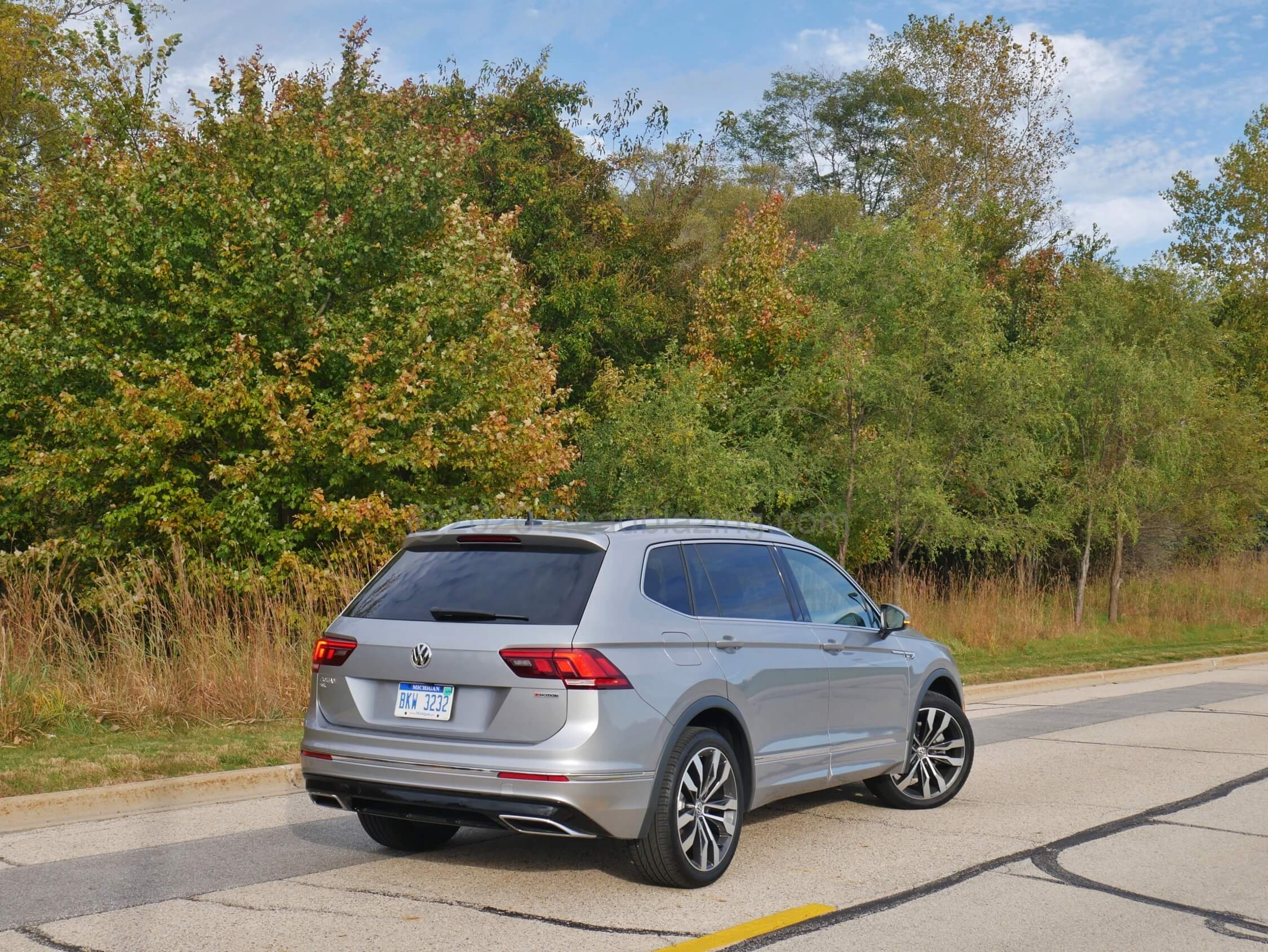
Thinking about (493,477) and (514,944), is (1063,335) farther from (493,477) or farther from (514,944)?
(514,944)

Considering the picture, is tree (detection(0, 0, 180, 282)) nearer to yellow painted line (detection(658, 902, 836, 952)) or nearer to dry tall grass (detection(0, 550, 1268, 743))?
dry tall grass (detection(0, 550, 1268, 743))

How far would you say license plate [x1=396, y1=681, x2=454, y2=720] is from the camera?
604 cm

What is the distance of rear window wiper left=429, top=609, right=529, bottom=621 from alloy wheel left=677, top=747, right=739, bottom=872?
43.2 inches

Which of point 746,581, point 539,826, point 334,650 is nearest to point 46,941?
point 334,650

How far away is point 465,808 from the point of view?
19.3ft

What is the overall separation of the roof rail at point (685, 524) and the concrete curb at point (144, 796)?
143 inches

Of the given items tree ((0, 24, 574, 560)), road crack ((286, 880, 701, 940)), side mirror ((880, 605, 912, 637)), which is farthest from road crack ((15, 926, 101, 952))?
tree ((0, 24, 574, 560))

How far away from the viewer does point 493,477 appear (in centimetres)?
1789

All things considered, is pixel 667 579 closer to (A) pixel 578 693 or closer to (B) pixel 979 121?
(A) pixel 578 693

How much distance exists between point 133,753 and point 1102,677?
45.7 feet

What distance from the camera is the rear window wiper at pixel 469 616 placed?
6094 millimetres

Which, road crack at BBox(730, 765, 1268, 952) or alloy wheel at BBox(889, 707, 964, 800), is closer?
road crack at BBox(730, 765, 1268, 952)

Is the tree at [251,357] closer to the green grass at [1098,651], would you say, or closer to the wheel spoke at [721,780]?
the green grass at [1098,651]

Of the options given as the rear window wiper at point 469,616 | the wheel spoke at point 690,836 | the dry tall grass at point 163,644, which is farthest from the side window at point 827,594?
the dry tall grass at point 163,644
